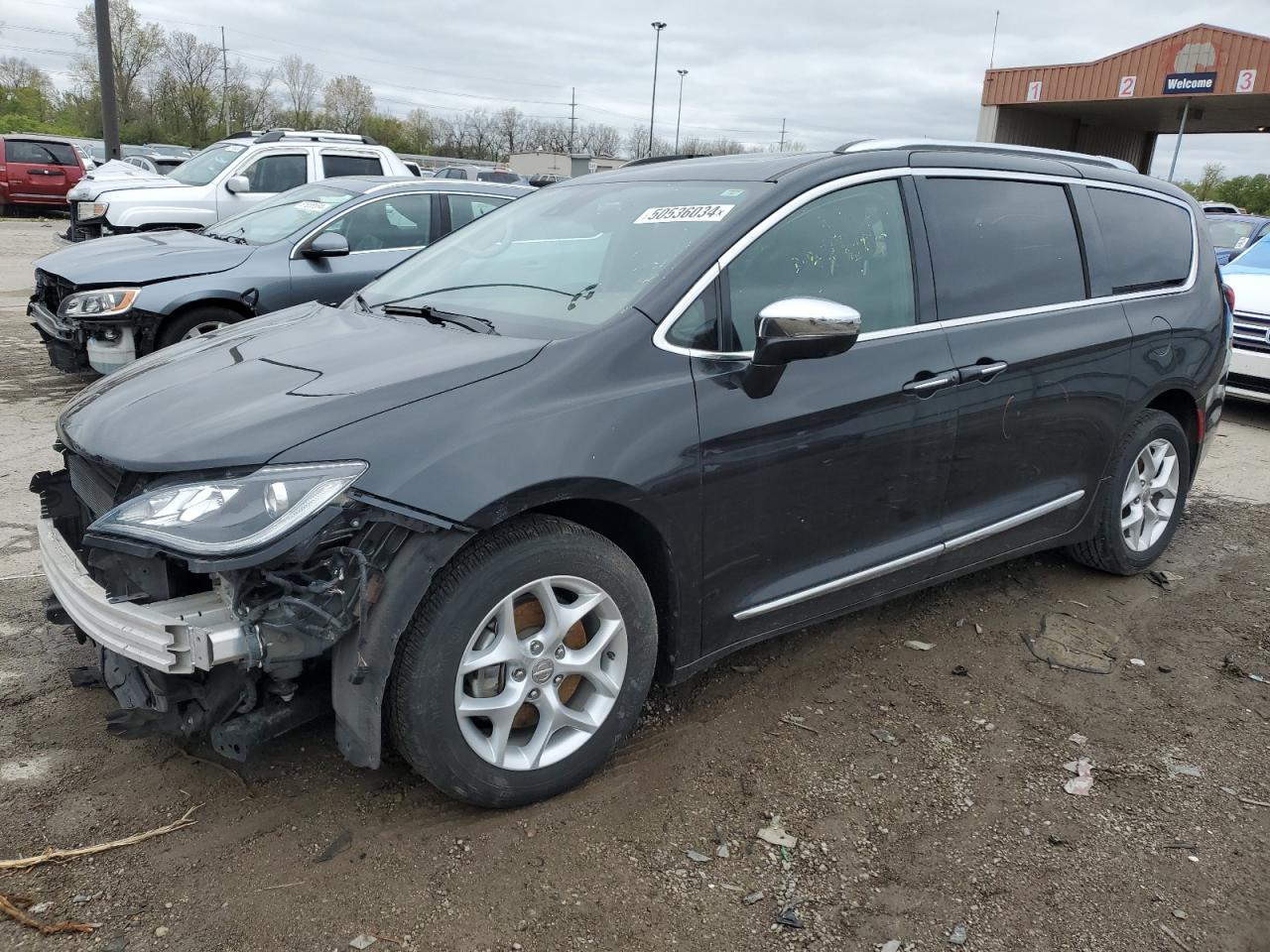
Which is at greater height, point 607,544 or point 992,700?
point 607,544

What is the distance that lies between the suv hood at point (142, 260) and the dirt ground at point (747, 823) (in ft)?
11.3

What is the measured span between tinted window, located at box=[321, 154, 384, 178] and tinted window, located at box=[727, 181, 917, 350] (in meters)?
9.37

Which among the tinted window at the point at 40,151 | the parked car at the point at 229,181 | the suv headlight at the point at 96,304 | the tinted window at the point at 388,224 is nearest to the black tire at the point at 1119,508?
the tinted window at the point at 388,224

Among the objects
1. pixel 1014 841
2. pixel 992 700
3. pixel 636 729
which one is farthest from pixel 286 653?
pixel 992 700

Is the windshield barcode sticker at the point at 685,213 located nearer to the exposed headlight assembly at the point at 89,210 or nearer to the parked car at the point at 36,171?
the exposed headlight assembly at the point at 89,210

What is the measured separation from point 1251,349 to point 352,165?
9.58 meters

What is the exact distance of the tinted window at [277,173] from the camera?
11.0 meters

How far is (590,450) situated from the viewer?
2570mm

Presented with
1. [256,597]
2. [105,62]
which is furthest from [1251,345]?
[105,62]

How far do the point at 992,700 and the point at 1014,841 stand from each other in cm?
84

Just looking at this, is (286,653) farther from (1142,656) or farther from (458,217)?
(458,217)

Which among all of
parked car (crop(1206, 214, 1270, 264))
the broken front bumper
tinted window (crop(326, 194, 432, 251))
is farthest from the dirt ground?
parked car (crop(1206, 214, 1270, 264))

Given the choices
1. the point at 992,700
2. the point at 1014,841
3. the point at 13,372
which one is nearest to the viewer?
the point at 1014,841

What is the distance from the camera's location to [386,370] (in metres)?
2.67
